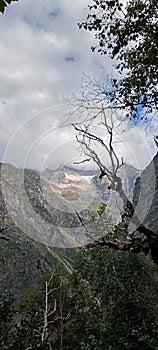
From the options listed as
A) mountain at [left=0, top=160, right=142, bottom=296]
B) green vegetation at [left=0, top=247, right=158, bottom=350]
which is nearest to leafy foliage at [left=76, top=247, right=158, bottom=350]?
green vegetation at [left=0, top=247, right=158, bottom=350]

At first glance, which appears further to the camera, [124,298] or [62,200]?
[124,298]

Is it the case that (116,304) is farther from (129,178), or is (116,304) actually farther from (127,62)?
(127,62)

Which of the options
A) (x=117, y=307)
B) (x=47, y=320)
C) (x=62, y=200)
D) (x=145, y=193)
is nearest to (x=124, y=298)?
(x=117, y=307)

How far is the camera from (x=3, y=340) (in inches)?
395

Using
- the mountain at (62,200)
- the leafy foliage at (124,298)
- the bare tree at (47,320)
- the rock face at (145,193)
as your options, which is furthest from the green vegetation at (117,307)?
the mountain at (62,200)

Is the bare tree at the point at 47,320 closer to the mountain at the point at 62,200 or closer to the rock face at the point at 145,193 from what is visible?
the mountain at the point at 62,200

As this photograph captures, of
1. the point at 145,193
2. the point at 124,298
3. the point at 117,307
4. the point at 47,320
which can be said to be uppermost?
the point at 145,193

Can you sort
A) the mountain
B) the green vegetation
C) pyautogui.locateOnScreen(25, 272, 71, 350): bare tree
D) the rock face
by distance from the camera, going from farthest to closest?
the green vegetation → the rock face → the mountain → pyautogui.locateOnScreen(25, 272, 71, 350): bare tree

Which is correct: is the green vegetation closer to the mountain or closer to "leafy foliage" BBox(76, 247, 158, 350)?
"leafy foliage" BBox(76, 247, 158, 350)

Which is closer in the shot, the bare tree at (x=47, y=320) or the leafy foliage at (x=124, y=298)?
the bare tree at (x=47, y=320)

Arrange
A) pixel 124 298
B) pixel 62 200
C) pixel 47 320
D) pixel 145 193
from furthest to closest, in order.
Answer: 1. pixel 124 298
2. pixel 145 193
3. pixel 62 200
4. pixel 47 320

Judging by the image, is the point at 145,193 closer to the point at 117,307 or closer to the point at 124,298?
the point at 124,298

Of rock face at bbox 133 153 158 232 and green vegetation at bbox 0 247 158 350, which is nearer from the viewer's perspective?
rock face at bbox 133 153 158 232

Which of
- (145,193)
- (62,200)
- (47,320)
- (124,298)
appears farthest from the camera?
(124,298)
